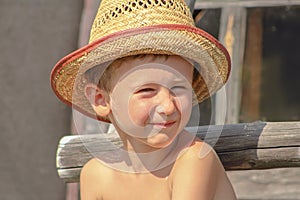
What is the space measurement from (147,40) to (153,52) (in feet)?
0.17

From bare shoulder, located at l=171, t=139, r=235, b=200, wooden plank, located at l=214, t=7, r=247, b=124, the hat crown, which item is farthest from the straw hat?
wooden plank, located at l=214, t=7, r=247, b=124

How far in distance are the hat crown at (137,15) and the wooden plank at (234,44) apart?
174 cm

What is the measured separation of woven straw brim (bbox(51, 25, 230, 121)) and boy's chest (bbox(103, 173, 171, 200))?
0.29 metres

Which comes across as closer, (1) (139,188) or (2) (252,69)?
(1) (139,188)

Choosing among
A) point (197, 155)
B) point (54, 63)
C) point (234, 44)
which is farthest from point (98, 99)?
point (54, 63)

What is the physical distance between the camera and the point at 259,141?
3.37 meters

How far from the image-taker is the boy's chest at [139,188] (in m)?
3.15

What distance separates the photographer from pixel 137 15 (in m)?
3.03

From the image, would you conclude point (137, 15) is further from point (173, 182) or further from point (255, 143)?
point (255, 143)

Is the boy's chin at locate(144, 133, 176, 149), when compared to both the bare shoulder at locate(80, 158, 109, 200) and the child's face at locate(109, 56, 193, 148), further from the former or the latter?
the bare shoulder at locate(80, 158, 109, 200)

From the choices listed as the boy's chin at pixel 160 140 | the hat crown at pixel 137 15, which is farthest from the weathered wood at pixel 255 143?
the hat crown at pixel 137 15

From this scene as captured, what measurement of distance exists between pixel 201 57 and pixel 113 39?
0.93 ft

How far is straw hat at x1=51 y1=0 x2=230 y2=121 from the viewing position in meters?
2.98

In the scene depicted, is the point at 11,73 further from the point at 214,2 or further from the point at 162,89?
the point at 162,89
